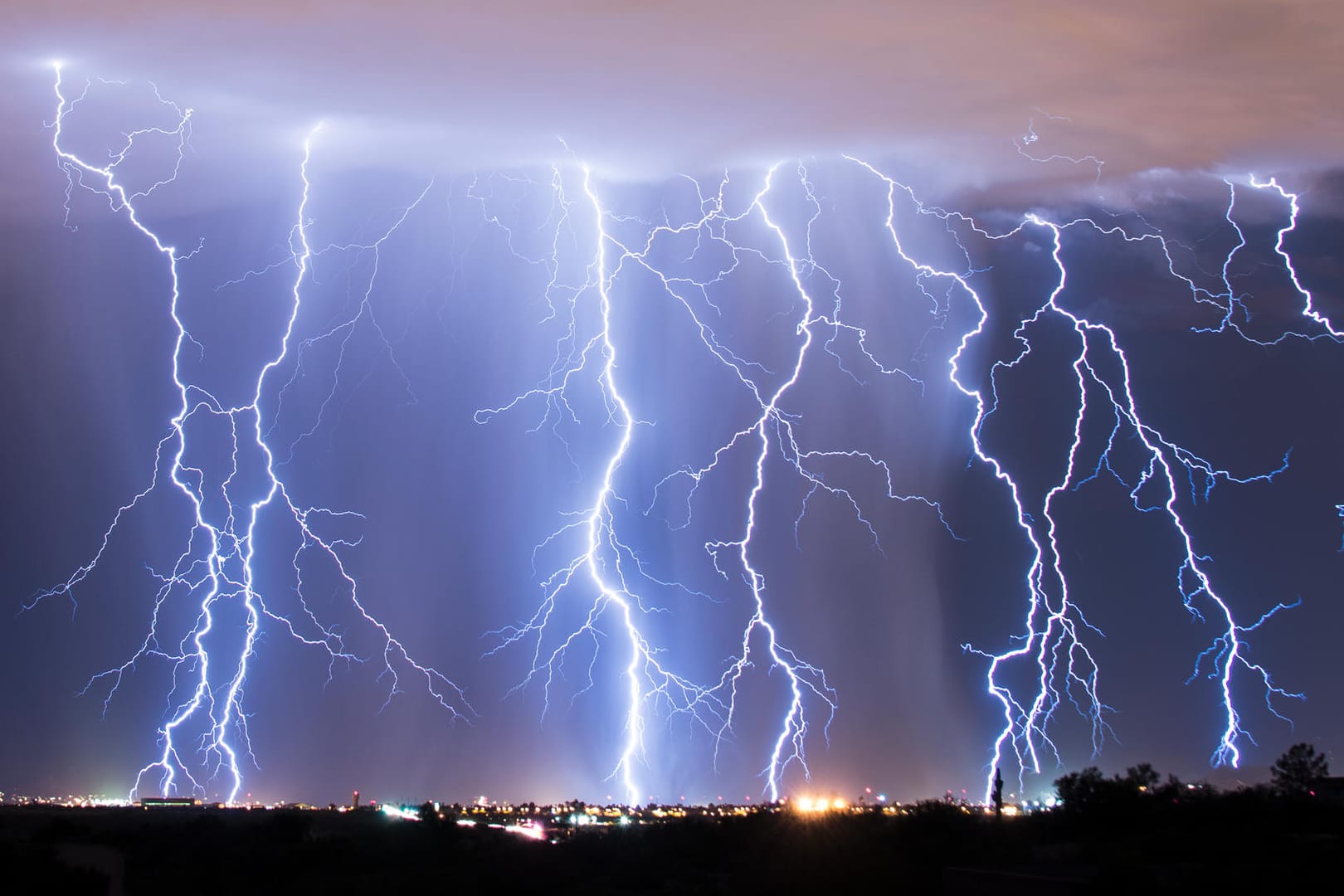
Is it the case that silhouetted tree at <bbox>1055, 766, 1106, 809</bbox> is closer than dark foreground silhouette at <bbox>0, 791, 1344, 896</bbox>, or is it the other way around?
dark foreground silhouette at <bbox>0, 791, 1344, 896</bbox>

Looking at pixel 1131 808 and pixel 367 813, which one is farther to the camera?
pixel 367 813

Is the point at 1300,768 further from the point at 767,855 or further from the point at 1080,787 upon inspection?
the point at 767,855

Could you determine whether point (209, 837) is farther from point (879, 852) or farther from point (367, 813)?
point (879, 852)

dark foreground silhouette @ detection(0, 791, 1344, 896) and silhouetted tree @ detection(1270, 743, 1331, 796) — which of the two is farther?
silhouetted tree @ detection(1270, 743, 1331, 796)

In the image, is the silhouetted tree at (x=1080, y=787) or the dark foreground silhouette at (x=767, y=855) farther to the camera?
the silhouetted tree at (x=1080, y=787)

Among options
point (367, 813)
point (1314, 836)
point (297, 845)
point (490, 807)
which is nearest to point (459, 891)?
point (297, 845)

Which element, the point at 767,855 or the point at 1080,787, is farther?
the point at 1080,787

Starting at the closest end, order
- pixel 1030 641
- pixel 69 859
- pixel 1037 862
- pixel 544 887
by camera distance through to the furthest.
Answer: pixel 1037 862, pixel 544 887, pixel 69 859, pixel 1030 641

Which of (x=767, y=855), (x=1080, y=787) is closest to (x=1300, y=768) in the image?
(x=1080, y=787)
